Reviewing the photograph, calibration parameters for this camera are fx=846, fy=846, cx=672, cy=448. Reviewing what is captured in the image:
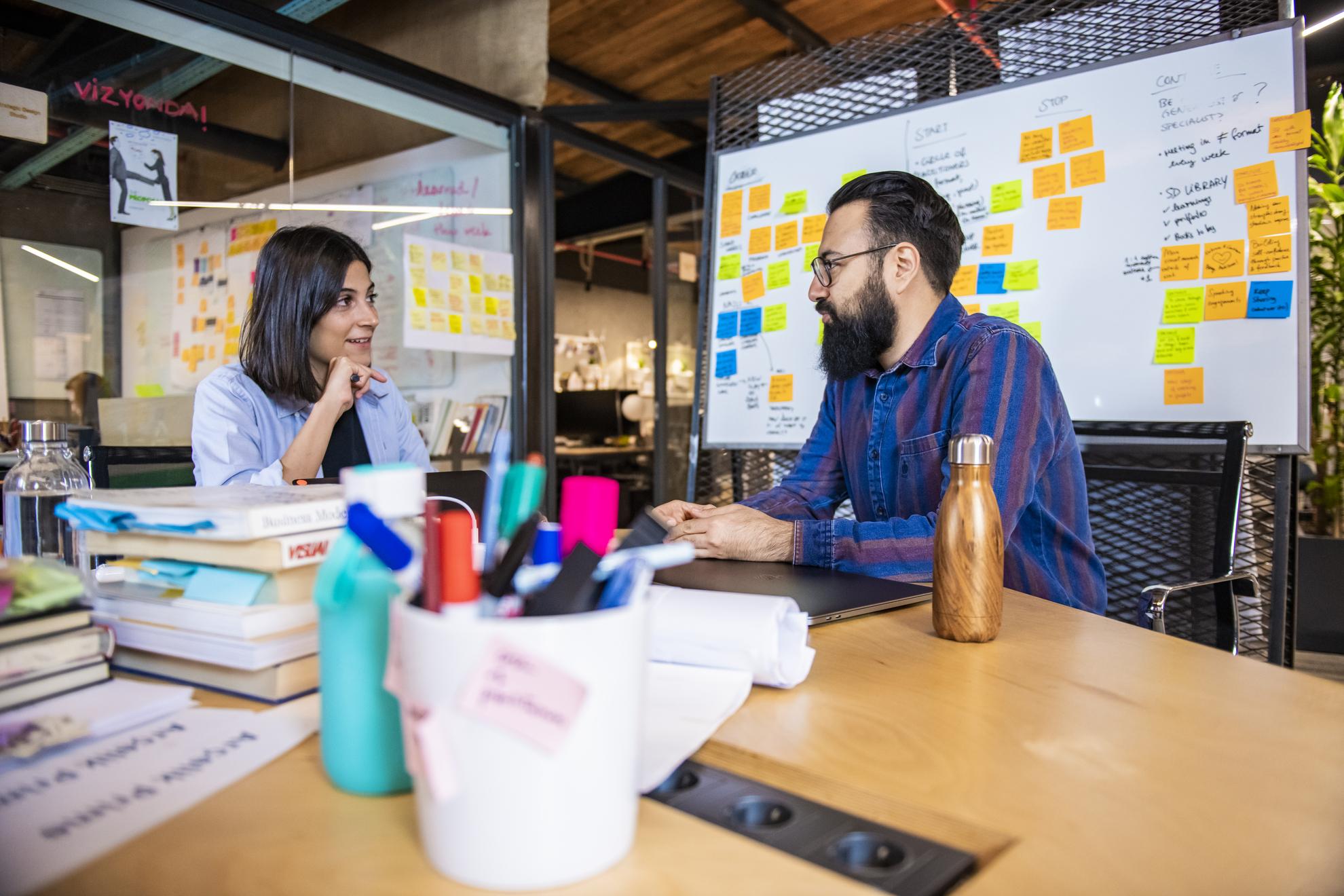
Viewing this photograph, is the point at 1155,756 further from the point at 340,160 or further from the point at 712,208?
the point at 340,160

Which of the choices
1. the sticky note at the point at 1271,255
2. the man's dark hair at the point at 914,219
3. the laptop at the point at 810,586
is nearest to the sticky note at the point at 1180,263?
the sticky note at the point at 1271,255

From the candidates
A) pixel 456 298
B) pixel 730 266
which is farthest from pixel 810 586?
pixel 456 298

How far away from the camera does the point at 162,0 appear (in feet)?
7.59

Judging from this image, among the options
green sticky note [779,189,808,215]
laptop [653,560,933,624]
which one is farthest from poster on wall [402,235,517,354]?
laptop [653,560,933,624]

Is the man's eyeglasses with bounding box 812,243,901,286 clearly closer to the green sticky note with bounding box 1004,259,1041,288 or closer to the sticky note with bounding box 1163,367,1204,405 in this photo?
the green sticky note with bounding box 1004,259,1041,288

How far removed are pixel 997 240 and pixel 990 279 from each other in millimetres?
102

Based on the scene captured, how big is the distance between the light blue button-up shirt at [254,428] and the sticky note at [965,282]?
1459 mm

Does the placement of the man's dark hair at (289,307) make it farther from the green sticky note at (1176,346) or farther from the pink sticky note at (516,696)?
the green sticky note at (1176,346)

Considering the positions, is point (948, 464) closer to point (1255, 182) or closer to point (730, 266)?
point (1255, 182)

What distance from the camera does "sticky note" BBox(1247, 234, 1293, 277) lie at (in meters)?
1.80

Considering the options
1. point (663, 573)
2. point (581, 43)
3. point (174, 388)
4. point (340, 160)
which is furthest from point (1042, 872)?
point (581, 43)

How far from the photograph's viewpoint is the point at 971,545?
81 cm

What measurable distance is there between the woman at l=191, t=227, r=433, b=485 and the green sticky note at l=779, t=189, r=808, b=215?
1.27 meters

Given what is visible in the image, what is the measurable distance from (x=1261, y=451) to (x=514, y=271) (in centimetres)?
259
